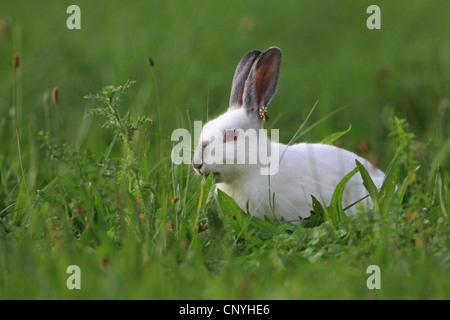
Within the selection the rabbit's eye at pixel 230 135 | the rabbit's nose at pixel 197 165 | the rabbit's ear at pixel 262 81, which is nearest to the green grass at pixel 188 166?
the rabbit's nose at pixel 197 165

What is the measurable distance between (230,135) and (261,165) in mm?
251

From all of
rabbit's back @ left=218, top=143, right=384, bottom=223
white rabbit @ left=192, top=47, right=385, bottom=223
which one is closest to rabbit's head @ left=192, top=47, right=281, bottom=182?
white rabbit @ left=192, top=47, right=385, bottom=223

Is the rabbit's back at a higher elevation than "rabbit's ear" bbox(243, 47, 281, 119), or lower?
lower

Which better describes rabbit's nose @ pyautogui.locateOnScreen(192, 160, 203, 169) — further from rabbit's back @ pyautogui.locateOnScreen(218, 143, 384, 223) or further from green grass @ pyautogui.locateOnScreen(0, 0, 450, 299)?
rabbit's back @ pyautogui.locateOnScreen(218, 143, 384, 223)

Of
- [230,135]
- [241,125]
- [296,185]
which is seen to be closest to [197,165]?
[230,135]

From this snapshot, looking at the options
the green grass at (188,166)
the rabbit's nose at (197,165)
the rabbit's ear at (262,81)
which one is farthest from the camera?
the rabbit's ear at (262,81)

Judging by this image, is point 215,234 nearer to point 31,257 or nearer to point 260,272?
point 260,272

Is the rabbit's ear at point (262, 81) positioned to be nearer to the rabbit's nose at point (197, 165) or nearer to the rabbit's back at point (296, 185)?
the rabbit's back at point (296, 185)

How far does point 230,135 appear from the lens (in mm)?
4359

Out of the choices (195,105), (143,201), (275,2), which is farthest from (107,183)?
(275,2)

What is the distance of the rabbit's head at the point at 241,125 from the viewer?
4.30 metres

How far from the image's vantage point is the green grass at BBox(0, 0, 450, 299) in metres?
3.33

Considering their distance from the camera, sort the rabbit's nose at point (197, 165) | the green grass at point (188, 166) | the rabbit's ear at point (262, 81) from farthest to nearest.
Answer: the rabbit's ear at point (262, 81) < the rabbit's nose at point (197, 165) < the green grass at point (188, 166)

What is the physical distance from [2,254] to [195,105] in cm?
350
